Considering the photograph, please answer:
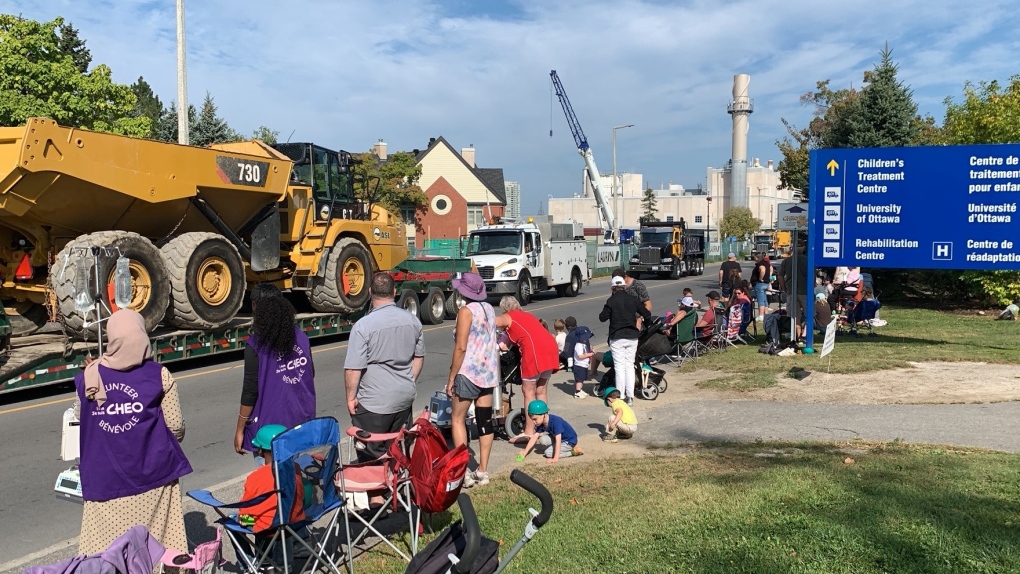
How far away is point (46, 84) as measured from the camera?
24.6 m

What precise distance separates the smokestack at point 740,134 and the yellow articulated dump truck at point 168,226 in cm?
9860

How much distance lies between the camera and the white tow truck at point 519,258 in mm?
24312

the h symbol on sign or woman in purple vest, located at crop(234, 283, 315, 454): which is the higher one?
the h symbol on sign

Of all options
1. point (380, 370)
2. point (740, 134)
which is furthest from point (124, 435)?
point (740, 134)

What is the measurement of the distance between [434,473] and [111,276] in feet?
25.6

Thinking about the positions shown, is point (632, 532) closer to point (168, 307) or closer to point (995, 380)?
point (995, 380)

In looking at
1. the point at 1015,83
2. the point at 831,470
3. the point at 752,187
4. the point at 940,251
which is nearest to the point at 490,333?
the point at 831,470

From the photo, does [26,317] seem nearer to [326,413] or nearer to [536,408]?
[326,413]

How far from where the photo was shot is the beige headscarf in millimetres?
3969

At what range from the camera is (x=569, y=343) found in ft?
36.2

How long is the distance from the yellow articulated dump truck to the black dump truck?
2507 centimetres

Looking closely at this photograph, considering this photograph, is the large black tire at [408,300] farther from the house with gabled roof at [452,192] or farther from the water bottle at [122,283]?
the house with gabled roof at [452,192]

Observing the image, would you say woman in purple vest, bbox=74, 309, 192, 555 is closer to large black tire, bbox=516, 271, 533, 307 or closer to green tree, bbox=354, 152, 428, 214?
large black tire, bbox=516, 271, 533, 307

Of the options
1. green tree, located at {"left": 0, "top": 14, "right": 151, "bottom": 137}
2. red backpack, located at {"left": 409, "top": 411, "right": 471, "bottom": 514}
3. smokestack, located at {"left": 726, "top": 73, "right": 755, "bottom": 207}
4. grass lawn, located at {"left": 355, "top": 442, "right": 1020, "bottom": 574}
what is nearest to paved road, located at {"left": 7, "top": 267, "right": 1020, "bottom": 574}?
grass lawn, located at {"left": 355, "top": 442, "right": 1020, "bottom": 574}
